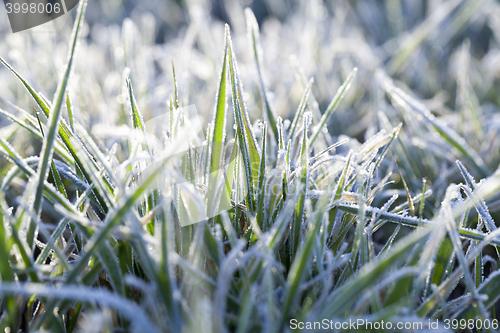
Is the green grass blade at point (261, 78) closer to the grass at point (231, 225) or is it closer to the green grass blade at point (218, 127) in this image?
the grass at point (231, 225)

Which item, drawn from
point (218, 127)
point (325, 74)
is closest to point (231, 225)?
point (218, 127)

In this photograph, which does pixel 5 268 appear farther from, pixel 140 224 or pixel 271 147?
pixel 271 147

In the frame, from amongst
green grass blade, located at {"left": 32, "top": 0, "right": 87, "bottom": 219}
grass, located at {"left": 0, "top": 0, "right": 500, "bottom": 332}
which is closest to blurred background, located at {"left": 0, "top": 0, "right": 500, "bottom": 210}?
grass, located at {"left": 0, "top": 0, "right": 500, "bottom": 332}

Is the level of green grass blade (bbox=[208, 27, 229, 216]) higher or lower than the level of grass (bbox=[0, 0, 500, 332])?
higher

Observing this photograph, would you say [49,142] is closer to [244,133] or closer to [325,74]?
[244,133]

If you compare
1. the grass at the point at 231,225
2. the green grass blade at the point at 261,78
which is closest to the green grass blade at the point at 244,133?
the grass at the point at 231,225

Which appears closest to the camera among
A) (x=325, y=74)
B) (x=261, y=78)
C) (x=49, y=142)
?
(x=49, y=142)

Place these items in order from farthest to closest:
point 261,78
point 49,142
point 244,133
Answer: point 261,78 < point 244,133 < point 49,142

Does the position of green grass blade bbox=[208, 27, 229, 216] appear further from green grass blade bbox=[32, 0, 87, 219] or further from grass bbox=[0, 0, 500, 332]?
green grass blade bbox=[32, 0, 87, 219]
